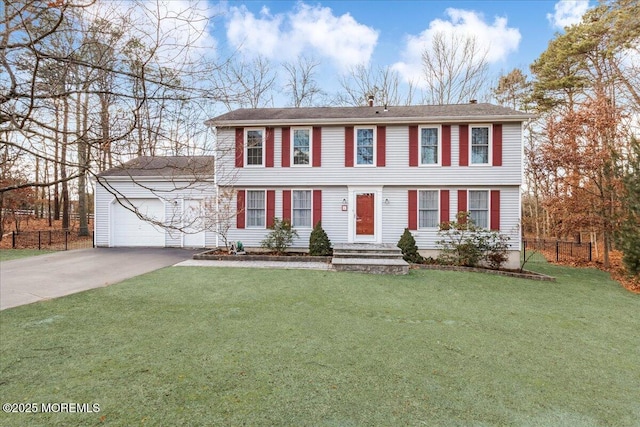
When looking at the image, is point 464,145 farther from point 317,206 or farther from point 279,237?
point 279,237

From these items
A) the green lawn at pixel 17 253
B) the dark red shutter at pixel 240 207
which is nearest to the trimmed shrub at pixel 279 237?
the dark red shutter at pixel 240 207

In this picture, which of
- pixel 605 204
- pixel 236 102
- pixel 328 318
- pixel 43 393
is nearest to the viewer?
pixel 43 393

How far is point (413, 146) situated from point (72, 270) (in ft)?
40.2

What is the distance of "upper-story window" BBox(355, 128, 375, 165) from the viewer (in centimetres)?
1220

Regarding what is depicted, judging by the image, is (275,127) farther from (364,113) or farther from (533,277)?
(533,277)

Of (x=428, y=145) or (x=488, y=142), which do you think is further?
(x=428, y=145)

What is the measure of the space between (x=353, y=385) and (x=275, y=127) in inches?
432

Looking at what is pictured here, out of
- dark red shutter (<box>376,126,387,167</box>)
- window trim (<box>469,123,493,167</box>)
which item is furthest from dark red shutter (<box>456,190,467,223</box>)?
dark red shutter (<box>376,126,387,167</box>)

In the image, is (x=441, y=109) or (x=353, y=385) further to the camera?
(x=441, y=109)

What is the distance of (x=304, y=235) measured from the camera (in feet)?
40.4

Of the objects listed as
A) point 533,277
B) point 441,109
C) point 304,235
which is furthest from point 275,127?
point 533,277

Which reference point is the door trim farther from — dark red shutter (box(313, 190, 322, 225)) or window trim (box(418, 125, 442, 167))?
window trim (box(418, 125, 442, 167))

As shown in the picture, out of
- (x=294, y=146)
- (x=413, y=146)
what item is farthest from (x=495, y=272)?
(x=294, y=146)

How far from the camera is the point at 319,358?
3621 millimetres
